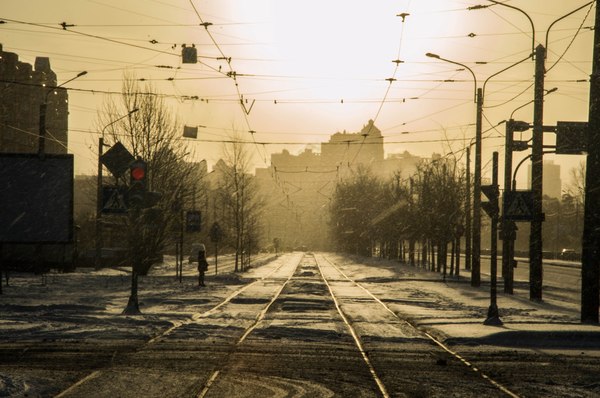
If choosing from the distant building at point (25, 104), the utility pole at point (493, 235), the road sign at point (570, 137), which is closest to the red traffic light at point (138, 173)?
the utility pole at point (493, 235)

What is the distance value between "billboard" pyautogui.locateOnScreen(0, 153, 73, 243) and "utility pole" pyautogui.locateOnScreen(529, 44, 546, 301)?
15037 mm

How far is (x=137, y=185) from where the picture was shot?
2025 centimetres

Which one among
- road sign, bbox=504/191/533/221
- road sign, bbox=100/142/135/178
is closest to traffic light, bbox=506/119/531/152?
road sign, bbox=504/191/533/221

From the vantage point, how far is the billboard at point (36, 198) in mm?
23125

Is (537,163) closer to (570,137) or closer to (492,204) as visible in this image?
(570,137)

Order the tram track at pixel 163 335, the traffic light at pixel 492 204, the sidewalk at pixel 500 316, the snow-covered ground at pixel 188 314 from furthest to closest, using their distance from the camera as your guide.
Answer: the traffic light at pixel 492 204 → the sidewalk at pixel 500 316 → the snow-covered ground at pixel 188 314 → the tram track at pixel 163 335

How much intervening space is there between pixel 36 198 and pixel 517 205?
13.1m

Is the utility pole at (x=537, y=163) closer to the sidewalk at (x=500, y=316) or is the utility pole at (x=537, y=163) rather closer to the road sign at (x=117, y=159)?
the sidewalk at (x=500, y=316)

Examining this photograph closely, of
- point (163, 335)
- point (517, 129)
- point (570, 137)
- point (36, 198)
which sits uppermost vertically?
point (517, 129)

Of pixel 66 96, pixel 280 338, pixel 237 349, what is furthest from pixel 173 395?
pixel 66 96

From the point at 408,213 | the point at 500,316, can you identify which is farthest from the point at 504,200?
the point at 408,213

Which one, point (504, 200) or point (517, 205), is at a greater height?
point (504, 200)

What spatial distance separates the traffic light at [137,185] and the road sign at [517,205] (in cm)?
893

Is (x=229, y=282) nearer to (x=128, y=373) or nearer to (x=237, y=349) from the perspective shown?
(x=237, y=349)
